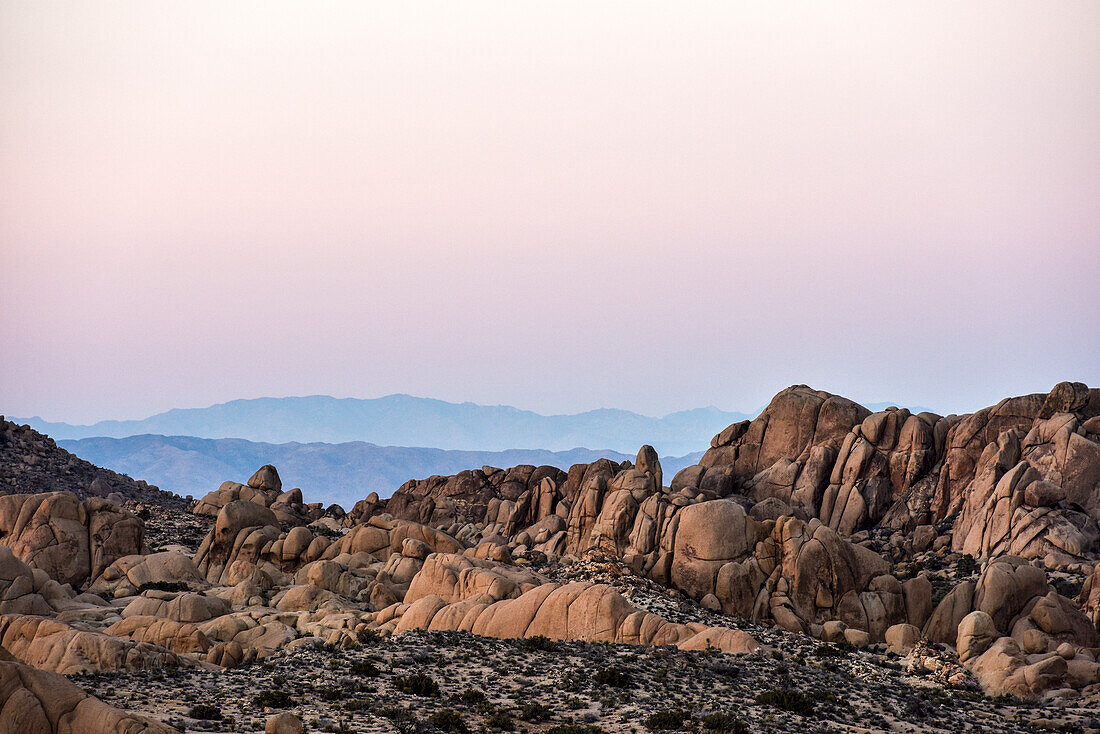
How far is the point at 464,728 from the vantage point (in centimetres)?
3064

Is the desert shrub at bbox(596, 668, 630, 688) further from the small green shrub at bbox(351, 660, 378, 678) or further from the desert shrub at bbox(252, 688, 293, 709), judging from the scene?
the desert shrub at bbox(252, 688, 293, 709)

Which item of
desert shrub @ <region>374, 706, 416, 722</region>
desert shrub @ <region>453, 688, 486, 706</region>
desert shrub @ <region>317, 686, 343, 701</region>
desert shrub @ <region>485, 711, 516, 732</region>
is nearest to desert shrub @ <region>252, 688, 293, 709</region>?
desert shrub @ <region>317, 686, 343, 701</region>

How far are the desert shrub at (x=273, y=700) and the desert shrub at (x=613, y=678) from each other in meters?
11.8

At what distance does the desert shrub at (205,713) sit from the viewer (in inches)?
1166

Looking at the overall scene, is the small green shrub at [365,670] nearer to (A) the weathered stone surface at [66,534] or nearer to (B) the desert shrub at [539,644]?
(B) the desert shrub at [539,644]

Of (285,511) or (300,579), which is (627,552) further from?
(285,511)

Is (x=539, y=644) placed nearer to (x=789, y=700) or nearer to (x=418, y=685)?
(x=418, y=685)

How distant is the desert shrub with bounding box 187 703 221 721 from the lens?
97.2 ft

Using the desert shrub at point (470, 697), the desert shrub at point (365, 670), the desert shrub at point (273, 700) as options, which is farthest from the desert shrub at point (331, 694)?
the desert shrub at point (470, 697)

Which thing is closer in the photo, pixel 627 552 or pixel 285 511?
pixel 627 552

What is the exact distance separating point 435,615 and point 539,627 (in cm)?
711

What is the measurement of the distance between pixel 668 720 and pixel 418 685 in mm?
Answer: 9691

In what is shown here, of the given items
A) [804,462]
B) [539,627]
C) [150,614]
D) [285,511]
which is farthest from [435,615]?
[804,462]

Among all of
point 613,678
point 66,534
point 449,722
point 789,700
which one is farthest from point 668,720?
point 66,534
